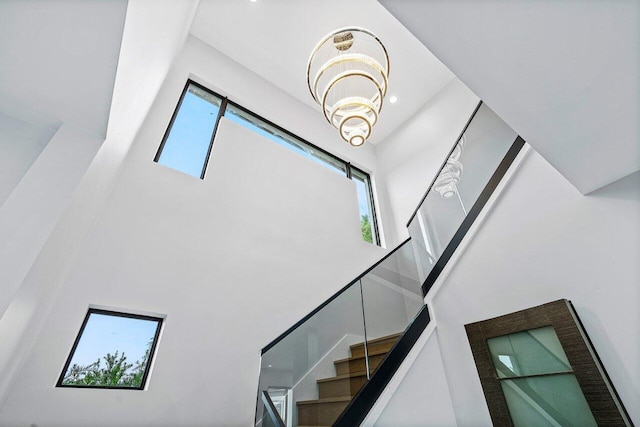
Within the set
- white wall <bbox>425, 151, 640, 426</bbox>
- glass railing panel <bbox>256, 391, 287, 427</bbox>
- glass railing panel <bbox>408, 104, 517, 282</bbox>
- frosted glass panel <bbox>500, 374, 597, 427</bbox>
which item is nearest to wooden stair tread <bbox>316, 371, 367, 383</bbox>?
glass railing panel <bbox>256, 391, 287, 427</bbox>

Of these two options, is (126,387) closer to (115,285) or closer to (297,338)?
(115,285)

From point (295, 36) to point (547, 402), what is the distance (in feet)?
20.0

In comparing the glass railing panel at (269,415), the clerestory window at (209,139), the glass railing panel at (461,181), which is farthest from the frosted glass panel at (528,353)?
the clerestory window at (209,139)

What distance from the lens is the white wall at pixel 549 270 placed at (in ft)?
6.40

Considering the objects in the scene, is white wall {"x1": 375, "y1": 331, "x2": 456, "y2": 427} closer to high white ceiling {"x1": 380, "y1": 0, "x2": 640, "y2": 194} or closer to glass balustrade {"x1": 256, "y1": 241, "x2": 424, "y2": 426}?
glass balustrade {"x1": 256, "y1": 241, "x2": 424, "y2": 426}

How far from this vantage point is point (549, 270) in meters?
2.38

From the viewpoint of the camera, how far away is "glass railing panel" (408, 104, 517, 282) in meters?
3.12

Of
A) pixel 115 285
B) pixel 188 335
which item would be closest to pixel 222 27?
pixel 115 285

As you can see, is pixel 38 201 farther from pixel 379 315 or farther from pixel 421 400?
pixel 421 400

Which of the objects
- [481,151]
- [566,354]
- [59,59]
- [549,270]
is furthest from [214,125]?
[566,354]

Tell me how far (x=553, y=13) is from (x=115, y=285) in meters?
3.76

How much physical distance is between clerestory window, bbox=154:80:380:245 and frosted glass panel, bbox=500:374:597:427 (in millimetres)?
3659

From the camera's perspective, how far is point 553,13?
1.16 m

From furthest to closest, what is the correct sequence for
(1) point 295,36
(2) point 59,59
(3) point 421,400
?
1. (1) point 295,36
2. (3) point 421,400
3. (2) point 59,59
